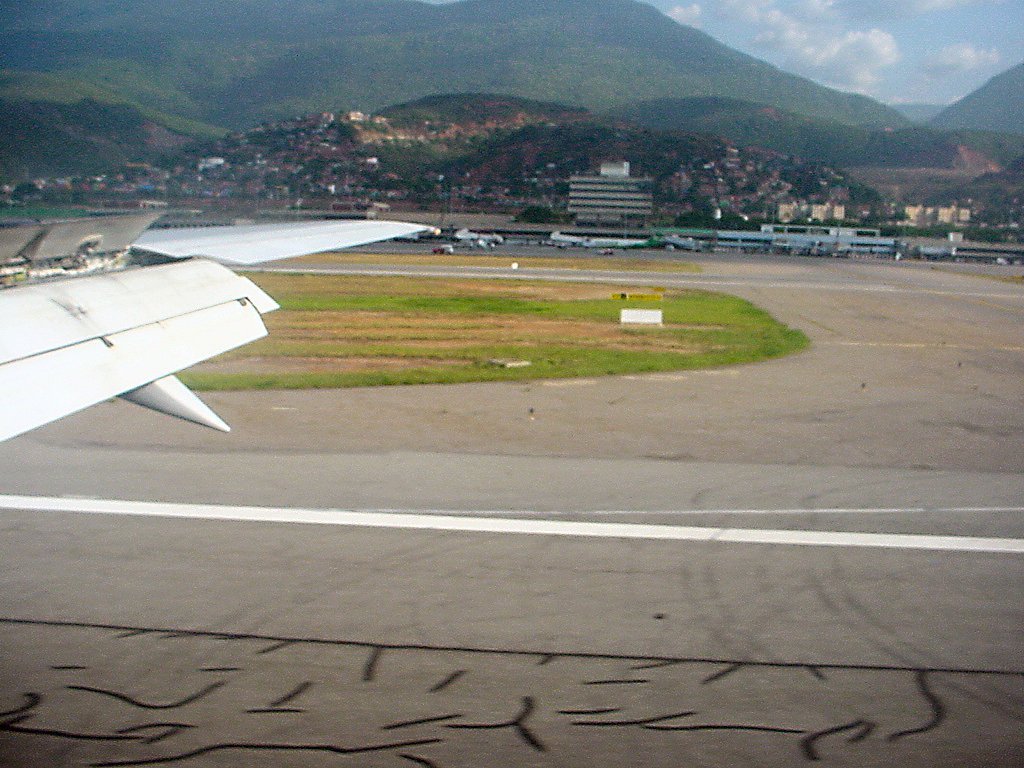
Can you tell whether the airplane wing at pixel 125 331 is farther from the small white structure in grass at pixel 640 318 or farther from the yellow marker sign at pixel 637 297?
the yellow marker sign at pixel 637 297

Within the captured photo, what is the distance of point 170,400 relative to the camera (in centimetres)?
629

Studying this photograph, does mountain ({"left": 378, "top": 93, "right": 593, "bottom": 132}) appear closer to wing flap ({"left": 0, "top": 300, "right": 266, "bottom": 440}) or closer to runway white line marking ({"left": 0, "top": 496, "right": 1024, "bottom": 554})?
runway white line marking ({"left": 0, "top": 496, "right": 1024, "bottom": 554})

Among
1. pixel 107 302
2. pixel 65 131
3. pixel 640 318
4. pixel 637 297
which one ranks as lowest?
pixel 640 318

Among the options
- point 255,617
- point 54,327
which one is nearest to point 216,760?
point 255,617

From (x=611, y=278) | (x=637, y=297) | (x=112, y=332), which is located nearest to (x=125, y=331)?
(x=112, y=332)

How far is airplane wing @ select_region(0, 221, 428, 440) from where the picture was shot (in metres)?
4.82

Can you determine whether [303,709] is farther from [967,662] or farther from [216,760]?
[967,662]

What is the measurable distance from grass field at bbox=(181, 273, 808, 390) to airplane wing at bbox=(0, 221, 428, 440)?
1001 cm

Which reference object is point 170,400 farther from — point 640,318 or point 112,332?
point 640,318

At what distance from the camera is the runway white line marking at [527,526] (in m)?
9.26

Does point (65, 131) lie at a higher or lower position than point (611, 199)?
lower

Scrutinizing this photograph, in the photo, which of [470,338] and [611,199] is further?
[611,199]

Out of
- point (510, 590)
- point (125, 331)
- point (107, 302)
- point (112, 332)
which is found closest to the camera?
point (112, 332)

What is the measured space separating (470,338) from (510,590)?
58.7 feet
